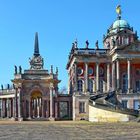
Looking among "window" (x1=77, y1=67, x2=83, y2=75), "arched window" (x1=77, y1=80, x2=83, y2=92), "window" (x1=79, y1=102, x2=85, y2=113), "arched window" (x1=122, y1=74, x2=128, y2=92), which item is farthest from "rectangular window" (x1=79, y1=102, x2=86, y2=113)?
"arched window" (x1=122, y1=74, x2=128, y2=92)

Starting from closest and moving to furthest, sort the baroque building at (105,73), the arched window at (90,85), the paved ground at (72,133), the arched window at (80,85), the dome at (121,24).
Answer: the paved ground at (72,133) < the baroque building at (105,73) < the arched window at (80,85) < the arched window at (90,85) < the dome at (121,24)

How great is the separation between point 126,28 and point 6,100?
31.0 m

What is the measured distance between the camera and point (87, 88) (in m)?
80.1

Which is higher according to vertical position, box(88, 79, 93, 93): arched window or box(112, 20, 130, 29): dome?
box(112, 20, 130, 29): dome

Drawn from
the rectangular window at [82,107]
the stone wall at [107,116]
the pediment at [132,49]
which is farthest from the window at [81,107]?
the stone wall at [107,116]

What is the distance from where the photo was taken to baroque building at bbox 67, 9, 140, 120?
78312 mm

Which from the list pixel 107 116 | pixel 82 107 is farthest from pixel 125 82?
pixel 107 116

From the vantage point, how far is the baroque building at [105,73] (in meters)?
78.3

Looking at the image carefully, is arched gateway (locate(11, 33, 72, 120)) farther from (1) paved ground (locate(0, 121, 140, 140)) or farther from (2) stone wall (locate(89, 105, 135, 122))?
(1) paved ground (locate(0, 121, 140, 140))

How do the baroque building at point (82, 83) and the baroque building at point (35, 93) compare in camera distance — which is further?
the baroque building at point (35, 93)

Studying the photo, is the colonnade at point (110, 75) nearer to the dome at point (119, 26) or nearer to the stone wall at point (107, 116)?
the dome at point (119, 26)

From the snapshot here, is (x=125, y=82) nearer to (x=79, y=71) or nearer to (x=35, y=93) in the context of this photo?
(x=79, y=71)

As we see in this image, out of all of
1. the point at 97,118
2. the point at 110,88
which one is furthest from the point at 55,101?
the point at 97,118

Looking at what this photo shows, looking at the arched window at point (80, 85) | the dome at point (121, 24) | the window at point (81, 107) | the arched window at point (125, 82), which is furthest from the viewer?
the dome at point (121, 24)
